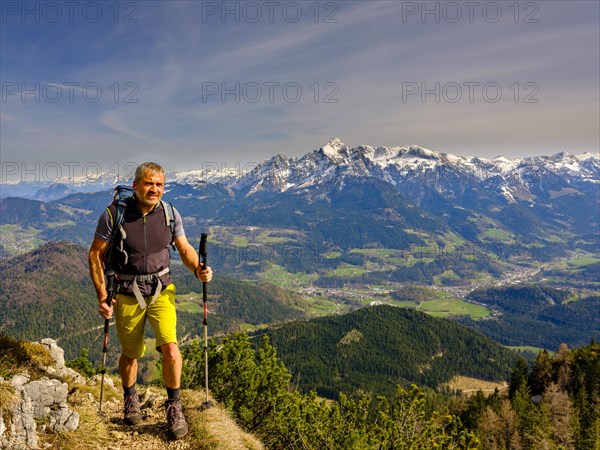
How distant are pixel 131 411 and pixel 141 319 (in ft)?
9.55

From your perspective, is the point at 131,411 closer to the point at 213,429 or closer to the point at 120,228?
the point at 213,429

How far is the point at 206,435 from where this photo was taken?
10031 millimetres

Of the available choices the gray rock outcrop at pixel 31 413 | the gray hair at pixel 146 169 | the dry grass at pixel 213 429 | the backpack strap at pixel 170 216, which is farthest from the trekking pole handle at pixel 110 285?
the dry grass at pixel 213 429

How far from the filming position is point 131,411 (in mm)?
10562

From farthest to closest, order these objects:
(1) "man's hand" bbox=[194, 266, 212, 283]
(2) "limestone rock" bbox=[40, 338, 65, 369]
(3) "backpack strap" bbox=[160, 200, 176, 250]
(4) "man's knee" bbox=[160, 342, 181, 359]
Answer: (2) "limestone rock" bbox=[40, 338, 65, 369]
(1) "man's hand" bbox=[194, 266, 212, 283]
(3) "backpack strap" bbox=[160, 200, 176, 250]
(4) "man's knee" bbox=[160, 342, 181, 359]

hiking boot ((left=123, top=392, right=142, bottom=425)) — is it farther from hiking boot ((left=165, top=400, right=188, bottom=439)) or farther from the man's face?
the man's face

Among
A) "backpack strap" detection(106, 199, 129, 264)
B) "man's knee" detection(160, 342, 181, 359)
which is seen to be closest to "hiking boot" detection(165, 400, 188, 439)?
"man's knee" detection(160, 342, 181, 359)

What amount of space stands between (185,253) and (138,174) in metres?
2.51

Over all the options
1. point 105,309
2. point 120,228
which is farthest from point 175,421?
point 120,228

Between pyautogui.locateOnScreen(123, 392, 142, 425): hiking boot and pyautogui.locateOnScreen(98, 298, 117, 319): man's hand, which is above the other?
pyautogui.locateOnScreen(98, 298, 117, 319): man's hand

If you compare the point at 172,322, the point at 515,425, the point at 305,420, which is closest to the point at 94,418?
the point at 172,322

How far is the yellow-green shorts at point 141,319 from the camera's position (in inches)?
383

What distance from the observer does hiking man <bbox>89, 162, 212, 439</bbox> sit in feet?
31.1

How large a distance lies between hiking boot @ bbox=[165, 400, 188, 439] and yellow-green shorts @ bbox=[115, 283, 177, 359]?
1565mm
